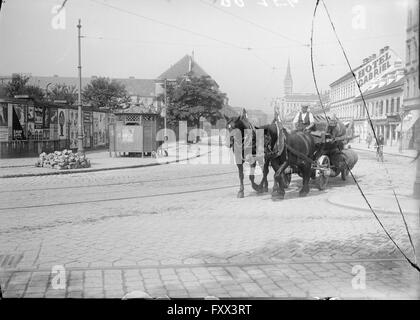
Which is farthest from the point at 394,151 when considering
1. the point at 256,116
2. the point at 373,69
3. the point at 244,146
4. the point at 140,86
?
the point at 244,146

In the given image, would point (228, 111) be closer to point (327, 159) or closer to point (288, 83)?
point (288, 83)

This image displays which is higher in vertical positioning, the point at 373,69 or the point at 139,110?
the point at 373,69

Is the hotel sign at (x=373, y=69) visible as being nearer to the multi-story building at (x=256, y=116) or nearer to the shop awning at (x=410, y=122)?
the shop awning at (x=410, y=122)

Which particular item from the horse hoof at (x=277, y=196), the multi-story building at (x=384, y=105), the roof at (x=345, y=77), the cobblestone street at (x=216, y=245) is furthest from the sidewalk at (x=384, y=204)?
the horse hoof at (x=277, y=196)

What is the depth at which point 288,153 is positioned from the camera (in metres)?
6.59

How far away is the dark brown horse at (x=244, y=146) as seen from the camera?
4.20 m

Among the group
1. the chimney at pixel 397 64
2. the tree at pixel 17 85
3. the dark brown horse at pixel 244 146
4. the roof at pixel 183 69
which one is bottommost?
the dark brown horse at pixel 244 146

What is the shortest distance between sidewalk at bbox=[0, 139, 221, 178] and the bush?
9cm

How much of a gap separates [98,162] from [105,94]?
1529 mm

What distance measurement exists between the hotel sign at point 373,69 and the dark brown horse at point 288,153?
185 centimetres

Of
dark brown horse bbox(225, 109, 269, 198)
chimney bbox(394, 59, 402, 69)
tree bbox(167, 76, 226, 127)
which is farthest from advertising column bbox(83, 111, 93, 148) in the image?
chimney bbox(394, 59, 402, 69)

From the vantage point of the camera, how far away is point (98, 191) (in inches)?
239

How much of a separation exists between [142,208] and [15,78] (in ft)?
7.30

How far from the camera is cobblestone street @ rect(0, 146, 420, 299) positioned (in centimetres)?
281
